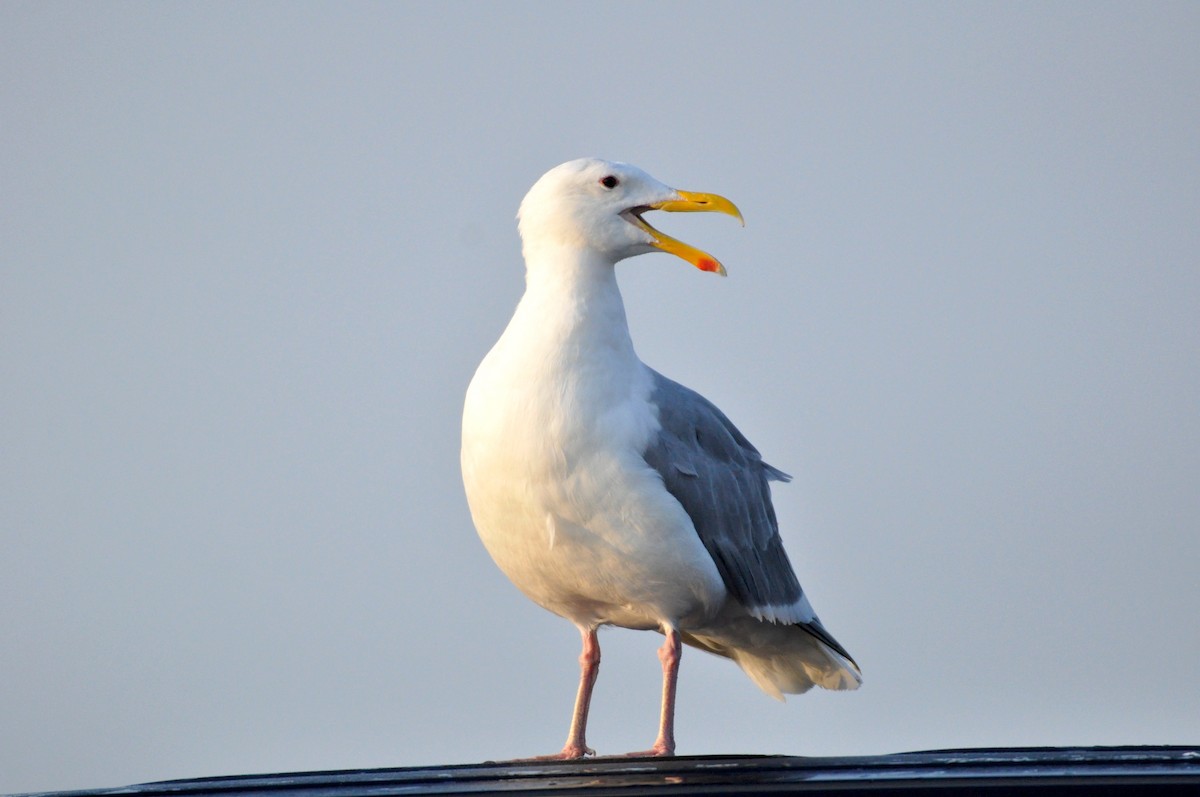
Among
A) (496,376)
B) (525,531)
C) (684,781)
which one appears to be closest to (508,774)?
(684,781)

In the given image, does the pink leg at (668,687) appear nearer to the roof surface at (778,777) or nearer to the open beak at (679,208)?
the roof surface at (778,777)

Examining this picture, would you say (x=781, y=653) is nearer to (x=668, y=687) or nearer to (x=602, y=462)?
(x=668, y=687)

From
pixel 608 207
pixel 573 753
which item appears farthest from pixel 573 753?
pixel 608 207

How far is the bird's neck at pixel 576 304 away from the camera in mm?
7734

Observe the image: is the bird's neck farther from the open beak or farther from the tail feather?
the tail feather

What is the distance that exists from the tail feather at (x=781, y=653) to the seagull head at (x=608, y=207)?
1.94 metres

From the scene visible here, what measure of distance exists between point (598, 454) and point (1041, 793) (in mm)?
3199

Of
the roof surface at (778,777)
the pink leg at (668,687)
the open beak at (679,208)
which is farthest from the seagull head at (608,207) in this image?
the roof surface at (778,777)

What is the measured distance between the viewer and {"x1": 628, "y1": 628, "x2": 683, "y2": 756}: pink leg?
745cm

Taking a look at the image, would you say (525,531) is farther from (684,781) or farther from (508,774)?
(684,781)

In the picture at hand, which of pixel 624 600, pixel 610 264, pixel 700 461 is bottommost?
pixel 624 600

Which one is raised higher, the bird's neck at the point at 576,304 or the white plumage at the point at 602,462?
the bird's neck at the point at 576,304

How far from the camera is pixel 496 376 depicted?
7.71m

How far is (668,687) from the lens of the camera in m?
Answer: 7.69
